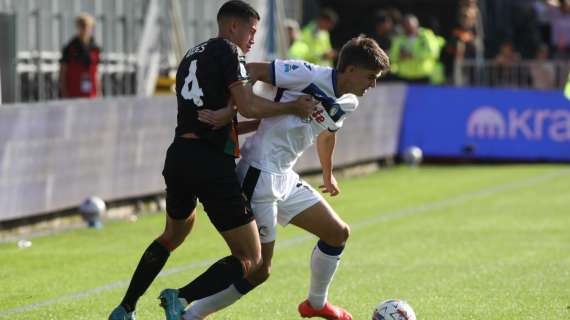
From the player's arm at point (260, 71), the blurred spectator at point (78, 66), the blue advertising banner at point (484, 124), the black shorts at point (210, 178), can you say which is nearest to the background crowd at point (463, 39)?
the blue advertising banner at point (484, 124)

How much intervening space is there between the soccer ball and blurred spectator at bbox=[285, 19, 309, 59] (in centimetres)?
1521

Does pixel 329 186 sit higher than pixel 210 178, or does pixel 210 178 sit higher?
pixel 210 178

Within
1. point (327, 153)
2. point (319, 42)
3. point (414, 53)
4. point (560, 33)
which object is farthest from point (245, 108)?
point (560, 33)

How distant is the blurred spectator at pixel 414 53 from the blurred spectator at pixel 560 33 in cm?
404

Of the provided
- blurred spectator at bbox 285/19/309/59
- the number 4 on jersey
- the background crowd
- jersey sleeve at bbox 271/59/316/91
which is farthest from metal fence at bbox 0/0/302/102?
the number 4 on jersey

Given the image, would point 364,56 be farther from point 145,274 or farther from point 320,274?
point 145,274

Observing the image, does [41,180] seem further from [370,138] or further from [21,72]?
[370,138]

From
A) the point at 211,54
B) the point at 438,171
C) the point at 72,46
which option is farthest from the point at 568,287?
the point at 438,171

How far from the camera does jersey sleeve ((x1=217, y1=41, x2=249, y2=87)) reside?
757 cm

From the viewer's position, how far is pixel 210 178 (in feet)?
25.2

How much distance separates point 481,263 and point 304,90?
4.13m

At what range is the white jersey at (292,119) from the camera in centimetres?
802

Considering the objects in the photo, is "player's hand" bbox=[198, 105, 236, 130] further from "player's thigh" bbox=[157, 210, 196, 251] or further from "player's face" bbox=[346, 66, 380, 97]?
"player's face" bbox=[346, 66, 380, 97]

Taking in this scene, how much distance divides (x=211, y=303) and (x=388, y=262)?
420cm
